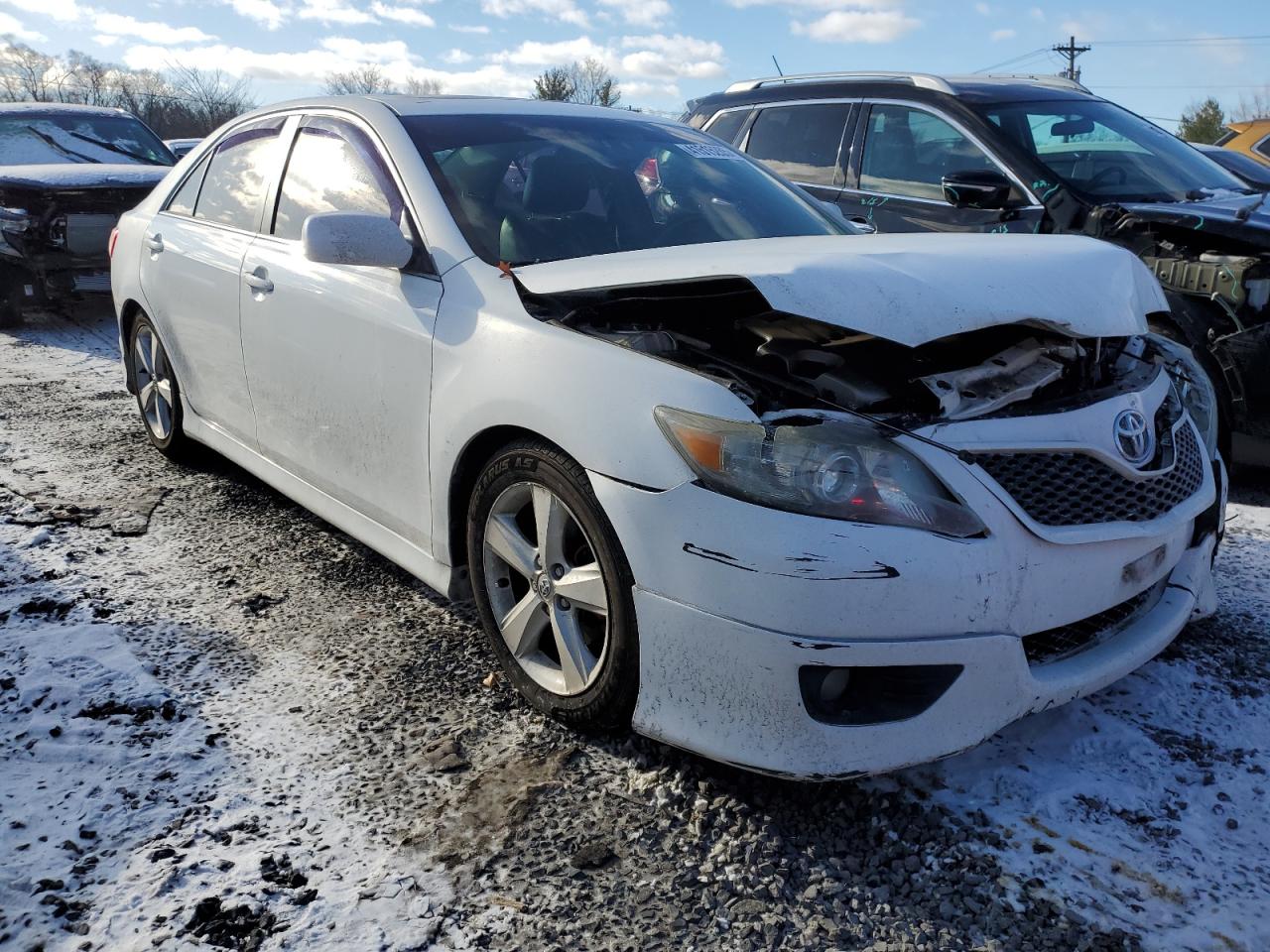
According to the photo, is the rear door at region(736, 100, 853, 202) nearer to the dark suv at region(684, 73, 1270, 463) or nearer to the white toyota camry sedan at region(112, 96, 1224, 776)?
the dark suv at region(684, 73, 1270, 463)

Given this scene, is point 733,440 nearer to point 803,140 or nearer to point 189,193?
point 189,193

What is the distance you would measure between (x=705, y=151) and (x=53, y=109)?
27.7 feet

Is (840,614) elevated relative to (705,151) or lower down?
lower down

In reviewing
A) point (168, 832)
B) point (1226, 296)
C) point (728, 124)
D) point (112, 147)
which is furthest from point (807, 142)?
point (112, 147)

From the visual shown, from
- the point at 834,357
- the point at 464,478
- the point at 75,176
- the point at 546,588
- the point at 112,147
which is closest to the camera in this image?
the point at 834,357

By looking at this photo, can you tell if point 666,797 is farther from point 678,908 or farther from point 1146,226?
point 1146,226

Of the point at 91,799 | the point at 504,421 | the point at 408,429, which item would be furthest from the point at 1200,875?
the point at 91,799

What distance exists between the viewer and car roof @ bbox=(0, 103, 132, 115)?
9492 mm

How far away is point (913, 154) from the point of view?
18.1ft

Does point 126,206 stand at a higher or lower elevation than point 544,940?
higher

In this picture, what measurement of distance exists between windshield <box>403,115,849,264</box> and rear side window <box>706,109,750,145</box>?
2680 millimetres

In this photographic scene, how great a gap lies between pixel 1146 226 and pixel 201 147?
161 inches

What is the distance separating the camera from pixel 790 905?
6.86 ft

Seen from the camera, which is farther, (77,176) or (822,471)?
(77,176)
